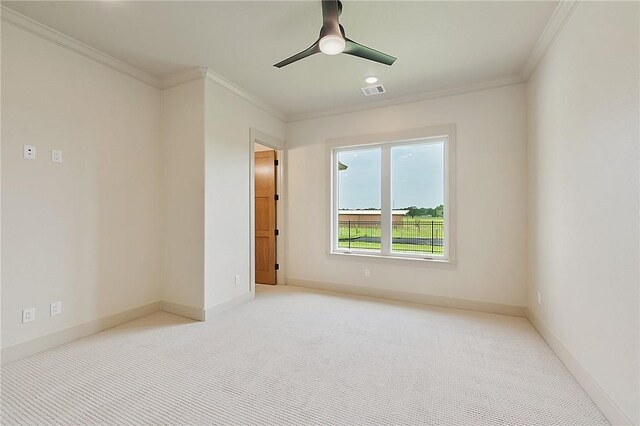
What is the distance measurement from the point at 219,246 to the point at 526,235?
12.0ft

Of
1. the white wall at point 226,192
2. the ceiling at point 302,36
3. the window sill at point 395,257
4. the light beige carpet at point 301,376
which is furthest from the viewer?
the window sill at point 395,257

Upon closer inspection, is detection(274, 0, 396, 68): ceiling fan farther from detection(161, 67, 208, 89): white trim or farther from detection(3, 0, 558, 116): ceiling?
detection(161, 67, 208, 89): white trim

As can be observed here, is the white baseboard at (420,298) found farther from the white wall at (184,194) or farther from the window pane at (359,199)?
the white wall at (184,194)

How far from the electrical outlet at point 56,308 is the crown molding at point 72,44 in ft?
7.82

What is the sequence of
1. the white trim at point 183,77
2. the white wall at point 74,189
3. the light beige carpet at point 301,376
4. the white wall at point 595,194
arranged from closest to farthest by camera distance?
the white wall at point 595,194, the light beige carpet at point 301,376, the white wall at point 74,189, the white trim at point 183,77

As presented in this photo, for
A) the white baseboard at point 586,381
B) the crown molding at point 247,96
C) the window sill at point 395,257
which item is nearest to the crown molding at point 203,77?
the crown molding at point 247,96

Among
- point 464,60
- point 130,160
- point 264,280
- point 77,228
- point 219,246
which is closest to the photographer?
point 77,228

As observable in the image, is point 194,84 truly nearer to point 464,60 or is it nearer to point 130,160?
point 130,160

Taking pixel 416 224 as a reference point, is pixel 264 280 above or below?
below

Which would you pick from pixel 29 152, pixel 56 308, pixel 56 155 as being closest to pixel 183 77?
pixel 56 155

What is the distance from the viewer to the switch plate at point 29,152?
2.42 metres

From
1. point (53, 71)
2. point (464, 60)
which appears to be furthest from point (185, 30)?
point (464, 60)

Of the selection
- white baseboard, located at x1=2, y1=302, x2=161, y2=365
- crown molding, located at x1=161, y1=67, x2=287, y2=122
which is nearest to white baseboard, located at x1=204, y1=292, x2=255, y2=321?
white baseboard, located at x1=2, y1=302, x2=161, y2=365

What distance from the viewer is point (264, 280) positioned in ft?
16.2
